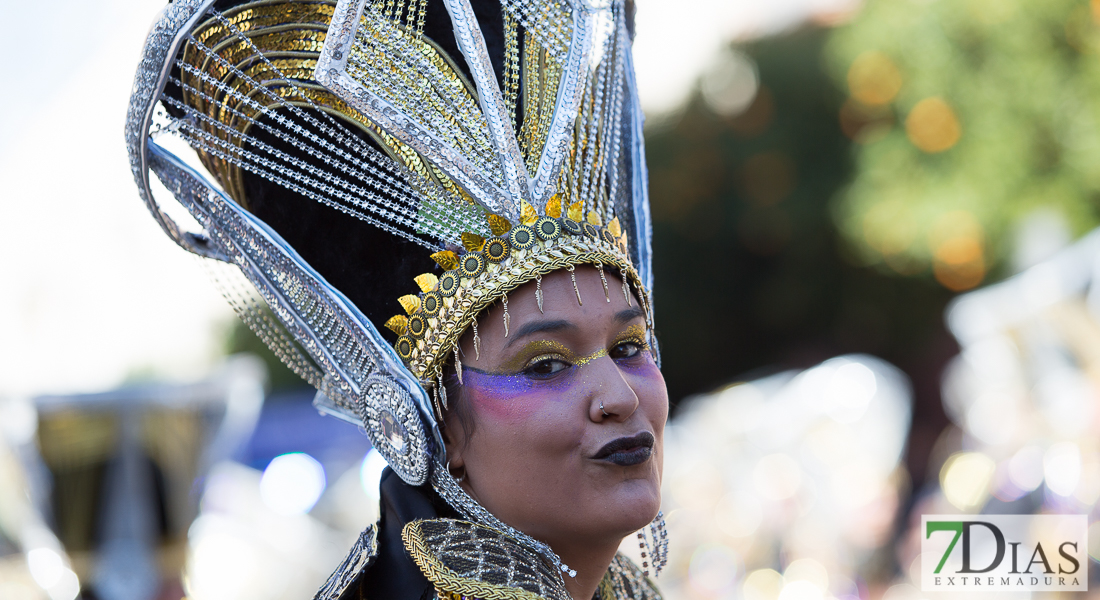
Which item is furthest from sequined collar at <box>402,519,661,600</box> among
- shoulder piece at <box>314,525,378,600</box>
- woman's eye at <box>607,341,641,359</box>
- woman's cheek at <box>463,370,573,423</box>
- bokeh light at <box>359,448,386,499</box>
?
bokeh light at <box>359,448,386,499</box>

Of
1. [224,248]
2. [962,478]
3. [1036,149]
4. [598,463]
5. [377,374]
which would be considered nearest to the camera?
[598,463]

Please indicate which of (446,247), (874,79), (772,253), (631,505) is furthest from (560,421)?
(772,253)

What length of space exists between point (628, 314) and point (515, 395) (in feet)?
1.15

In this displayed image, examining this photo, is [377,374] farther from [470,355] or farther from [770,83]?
[770,83]

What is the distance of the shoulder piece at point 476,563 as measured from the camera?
82.9 inches

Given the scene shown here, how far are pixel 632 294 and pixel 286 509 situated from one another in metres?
7.61

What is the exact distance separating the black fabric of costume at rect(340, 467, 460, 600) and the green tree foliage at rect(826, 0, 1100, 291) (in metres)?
11.4

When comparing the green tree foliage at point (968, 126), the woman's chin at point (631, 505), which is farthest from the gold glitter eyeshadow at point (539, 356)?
the green tree foliage at point (968, 126)

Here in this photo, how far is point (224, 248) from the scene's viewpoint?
2602mm

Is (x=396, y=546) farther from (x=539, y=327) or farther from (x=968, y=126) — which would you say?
(x=968, y=126)

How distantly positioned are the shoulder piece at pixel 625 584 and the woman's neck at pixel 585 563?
36cm

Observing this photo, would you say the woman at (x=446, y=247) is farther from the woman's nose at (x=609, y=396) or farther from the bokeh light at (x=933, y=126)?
the bokeh light at (x=933, y=126)

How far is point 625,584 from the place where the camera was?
9.45 ft

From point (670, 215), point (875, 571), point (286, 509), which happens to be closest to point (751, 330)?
point (670, 215)
